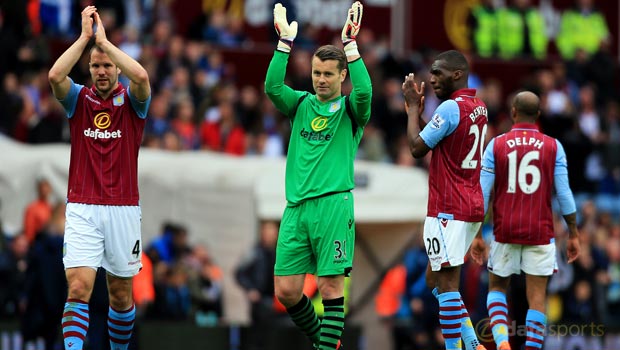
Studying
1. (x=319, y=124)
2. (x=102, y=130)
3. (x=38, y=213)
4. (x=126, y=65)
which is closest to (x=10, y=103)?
(x=38, y=213)

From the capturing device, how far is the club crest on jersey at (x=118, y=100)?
1195 centimetres

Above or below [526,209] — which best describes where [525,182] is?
above

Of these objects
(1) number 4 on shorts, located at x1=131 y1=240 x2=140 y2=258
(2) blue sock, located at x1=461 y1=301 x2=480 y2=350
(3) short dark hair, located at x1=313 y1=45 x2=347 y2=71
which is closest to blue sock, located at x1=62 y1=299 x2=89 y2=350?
(1) number 4 on shorts, located at x1=131 y1=240 x2=140 y2=258

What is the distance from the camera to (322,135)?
1192cm

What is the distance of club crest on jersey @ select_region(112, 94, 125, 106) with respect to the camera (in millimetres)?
11953

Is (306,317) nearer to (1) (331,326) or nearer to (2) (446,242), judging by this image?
(1) (331,326)

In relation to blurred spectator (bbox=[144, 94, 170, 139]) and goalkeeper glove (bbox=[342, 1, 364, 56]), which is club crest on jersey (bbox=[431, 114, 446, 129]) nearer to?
goalkeeper glove (bbox=[342, 1, 364, 56])

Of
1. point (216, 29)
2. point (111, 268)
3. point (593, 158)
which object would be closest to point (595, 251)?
point (593, 158)

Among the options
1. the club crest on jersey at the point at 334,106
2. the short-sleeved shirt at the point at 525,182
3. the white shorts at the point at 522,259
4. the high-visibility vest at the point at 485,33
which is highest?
the high-visibility vest at the point at 485,33

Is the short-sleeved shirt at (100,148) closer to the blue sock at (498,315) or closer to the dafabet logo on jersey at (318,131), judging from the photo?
the dafabet logo on jersey at (318,131)

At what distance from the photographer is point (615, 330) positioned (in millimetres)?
19109

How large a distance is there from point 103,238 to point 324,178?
209 centimetres

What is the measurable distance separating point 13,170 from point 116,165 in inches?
351

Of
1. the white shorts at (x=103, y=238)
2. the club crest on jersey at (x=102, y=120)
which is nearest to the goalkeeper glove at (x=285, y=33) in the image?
the club crest on jersey at (x=102, y=120)
